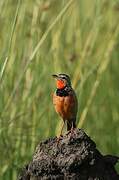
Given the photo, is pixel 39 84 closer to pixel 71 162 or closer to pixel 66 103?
pixel 66 103

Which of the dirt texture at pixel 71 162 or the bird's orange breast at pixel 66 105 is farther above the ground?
the bird's orange breast at pixel 66 105

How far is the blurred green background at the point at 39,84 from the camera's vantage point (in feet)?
18.0

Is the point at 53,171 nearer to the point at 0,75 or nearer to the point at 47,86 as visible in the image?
the point at 0,75

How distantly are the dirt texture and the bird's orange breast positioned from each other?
0.46 m

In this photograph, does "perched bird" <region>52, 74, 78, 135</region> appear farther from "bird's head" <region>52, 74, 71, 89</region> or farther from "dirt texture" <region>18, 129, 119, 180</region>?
"dirt texture" <region>18, 129, 119, 180</region>

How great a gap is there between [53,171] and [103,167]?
0.90 feet

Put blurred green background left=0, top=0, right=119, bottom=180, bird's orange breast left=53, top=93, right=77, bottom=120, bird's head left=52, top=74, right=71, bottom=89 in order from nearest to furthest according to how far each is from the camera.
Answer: bird's orange breast left=53, top=93, right=77, bottom=120
bird's head left=52, top=74, right=71, bottom=89
blurred green background left=0, top=0, right=119, bottom=180

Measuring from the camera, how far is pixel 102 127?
675 centimetres

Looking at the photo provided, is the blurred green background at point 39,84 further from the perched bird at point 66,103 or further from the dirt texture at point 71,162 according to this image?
the dirt texture at point 71,162

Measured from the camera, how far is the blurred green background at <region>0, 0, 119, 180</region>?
5.48m

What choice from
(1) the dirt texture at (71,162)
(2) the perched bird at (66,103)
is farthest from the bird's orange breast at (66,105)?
(1) the dirt texture at (71,162)

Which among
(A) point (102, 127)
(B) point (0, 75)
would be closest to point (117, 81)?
(A) point (102, 127)

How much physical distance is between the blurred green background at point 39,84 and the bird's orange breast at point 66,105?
1.08m

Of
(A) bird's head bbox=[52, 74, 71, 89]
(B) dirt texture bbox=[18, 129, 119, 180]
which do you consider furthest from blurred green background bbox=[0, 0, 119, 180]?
(B) dirt texture bbox=[18, 129, 119, 180]
